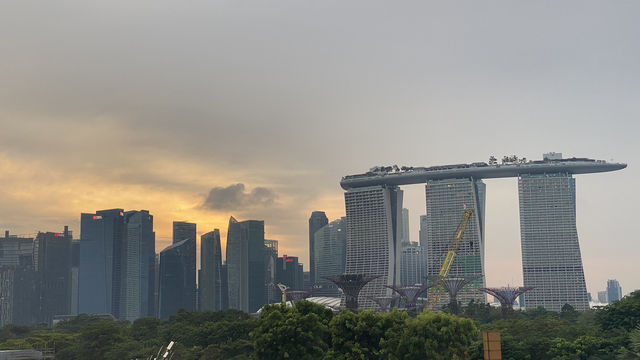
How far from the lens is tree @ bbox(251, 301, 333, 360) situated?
3622 inches

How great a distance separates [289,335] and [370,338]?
1256 cm

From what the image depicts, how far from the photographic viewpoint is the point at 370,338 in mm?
98750

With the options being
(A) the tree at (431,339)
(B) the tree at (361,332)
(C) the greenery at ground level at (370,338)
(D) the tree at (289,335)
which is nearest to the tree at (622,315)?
(C) the greenery at ground level at (370,338)

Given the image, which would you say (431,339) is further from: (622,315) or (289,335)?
(622,315)

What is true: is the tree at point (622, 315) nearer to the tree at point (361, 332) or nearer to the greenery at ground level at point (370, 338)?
the greenery at ground level at point (370, 338)

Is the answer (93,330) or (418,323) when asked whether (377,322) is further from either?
(93,330)

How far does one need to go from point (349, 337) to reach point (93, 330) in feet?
263

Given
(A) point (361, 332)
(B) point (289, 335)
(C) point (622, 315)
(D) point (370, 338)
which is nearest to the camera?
(B) point (289, 335)

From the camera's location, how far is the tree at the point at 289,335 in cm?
9200

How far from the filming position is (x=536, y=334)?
129750mm

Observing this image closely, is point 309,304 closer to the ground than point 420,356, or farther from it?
farther from it

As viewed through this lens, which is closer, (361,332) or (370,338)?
(361,332)

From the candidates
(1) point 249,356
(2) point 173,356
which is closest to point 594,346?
(1) point 249,356

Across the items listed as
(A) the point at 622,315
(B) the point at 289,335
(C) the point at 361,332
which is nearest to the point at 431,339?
(C) the point at 361,332
